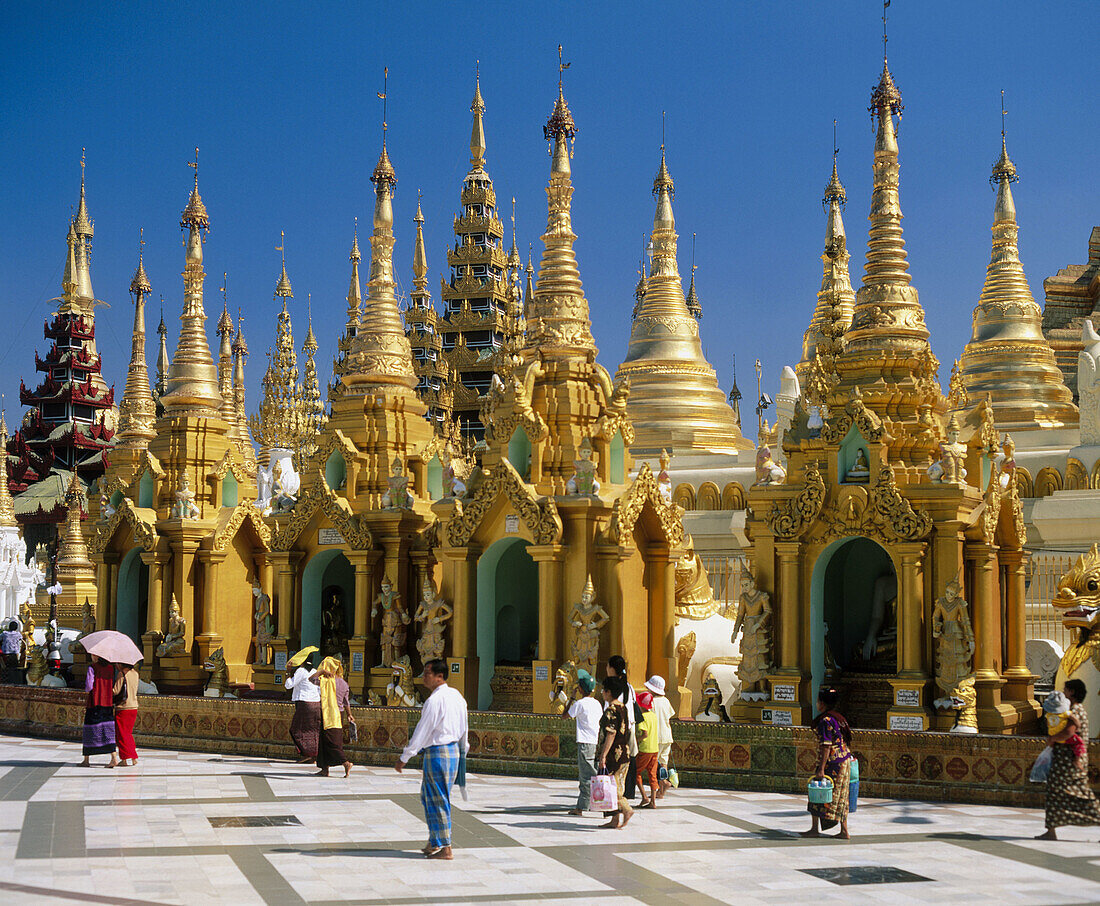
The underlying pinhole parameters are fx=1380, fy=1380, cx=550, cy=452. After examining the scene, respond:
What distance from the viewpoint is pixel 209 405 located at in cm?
2800

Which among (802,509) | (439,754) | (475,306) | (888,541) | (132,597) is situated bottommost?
(439,754)

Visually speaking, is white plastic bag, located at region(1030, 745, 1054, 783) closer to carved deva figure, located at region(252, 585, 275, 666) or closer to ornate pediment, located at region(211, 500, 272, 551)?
carved deva figure, located at region(252, 585, 275, 666)

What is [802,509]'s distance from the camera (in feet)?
56.1

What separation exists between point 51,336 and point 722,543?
149ft

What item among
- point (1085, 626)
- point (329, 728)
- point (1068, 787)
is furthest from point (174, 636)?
point (1068, 787)

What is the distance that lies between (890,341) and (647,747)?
6.98 meters

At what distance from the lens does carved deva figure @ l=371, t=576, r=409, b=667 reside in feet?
70.7

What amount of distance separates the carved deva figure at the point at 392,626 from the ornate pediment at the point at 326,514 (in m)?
0.92

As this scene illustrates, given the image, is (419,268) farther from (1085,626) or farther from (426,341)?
(1085,626)

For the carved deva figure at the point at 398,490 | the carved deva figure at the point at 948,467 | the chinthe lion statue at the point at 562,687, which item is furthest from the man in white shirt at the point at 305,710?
the carved deva figure at the point at 948,467

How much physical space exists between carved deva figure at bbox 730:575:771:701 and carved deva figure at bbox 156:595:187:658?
12.5 m

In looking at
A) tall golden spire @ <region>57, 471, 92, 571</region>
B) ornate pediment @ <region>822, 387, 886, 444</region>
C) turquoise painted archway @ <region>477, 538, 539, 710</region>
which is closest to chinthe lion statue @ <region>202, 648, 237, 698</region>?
turquoise painted archway @ <region>477, 538, 539, 710</region>

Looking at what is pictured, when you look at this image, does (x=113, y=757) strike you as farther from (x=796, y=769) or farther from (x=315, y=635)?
(x=796, y=769)

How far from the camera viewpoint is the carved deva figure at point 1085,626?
50.6 feet
